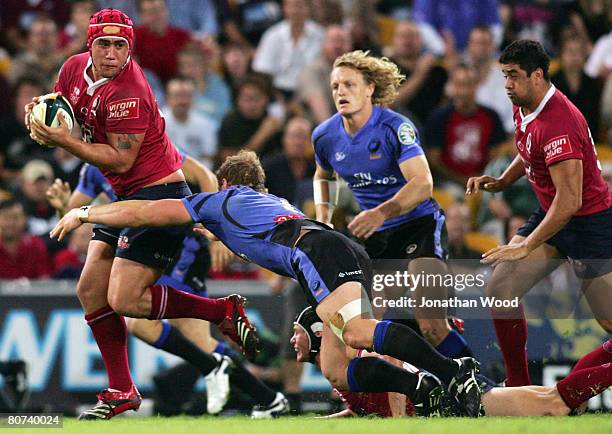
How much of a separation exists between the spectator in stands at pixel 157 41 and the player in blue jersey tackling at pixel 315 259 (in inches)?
252

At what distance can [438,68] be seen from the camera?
1356 centimetres

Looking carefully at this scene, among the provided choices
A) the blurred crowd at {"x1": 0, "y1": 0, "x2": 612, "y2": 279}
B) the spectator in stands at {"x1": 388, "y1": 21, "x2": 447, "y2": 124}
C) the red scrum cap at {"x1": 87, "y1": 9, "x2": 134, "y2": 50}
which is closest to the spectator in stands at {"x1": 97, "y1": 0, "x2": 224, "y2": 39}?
the blurred crowd at {"x1": 0, "y1": 0, "x2": 612, "y2": 279}

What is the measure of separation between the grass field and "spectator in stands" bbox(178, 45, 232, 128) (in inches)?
263

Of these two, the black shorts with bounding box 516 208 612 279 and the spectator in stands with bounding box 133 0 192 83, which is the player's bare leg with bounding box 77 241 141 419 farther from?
the spectator in stands with bounding box 133 0 192 83

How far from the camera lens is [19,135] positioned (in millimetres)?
13273

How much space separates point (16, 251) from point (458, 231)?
14.2 feet

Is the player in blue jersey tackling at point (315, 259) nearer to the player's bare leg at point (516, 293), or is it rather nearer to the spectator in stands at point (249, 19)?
the player's bare leg at point (516, 293)

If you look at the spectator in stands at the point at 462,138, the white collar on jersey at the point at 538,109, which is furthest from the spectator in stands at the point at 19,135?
the white collar on jersey at the point at 538,109

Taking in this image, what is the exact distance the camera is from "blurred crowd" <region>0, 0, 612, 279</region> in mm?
12211

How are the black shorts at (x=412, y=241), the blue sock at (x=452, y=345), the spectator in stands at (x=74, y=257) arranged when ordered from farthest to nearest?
the spectator in stands at (x=74, y=257)
the black shorts at (x=412, y=241)
the blue sock at (x=452, y=345)

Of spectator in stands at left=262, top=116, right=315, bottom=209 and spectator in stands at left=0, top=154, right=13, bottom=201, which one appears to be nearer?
spectator in stands at left=262, top=116, right=315, bottom=209

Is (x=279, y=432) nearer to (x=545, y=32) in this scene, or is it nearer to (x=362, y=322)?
(x=362, y=322)

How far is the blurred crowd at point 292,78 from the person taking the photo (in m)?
12.2

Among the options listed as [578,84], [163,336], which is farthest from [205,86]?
[163,336]
